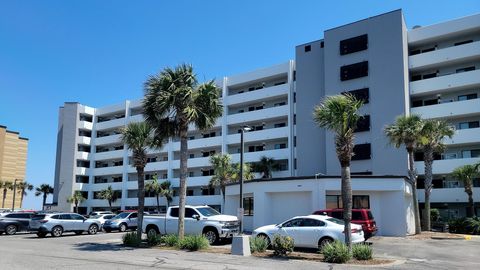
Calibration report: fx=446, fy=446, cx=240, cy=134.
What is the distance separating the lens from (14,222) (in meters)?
34.1

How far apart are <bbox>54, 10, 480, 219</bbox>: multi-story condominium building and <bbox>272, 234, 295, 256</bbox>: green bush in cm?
2705

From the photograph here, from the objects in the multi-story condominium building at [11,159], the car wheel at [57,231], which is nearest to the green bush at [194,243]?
the car wheel at [57,231]

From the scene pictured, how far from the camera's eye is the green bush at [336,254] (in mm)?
16453

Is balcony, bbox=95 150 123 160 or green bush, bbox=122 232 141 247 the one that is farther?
balcony, bbox=95 150 123 160

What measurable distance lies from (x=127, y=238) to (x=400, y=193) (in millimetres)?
17792

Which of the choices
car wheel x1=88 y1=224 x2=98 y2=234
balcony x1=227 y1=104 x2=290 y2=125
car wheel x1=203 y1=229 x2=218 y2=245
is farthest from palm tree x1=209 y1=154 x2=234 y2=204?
car wheel x1=203 y1=229 x2=218 y2=245

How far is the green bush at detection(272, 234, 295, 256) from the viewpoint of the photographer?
17.8 m

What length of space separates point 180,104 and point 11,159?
9438cm

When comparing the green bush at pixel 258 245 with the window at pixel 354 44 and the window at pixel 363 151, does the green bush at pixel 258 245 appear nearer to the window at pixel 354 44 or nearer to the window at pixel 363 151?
the window at pixel 363 151

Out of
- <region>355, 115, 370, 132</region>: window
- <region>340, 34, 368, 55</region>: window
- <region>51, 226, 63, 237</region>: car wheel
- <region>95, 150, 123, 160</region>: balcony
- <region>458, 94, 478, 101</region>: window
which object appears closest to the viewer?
<region>51, 226, 63, 237</region>: car wheel

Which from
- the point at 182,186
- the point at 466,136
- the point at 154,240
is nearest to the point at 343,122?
the point at 182,186

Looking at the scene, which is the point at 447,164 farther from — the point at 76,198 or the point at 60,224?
the point at 76,198

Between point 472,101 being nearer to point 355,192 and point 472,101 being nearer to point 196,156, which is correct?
point 355,192

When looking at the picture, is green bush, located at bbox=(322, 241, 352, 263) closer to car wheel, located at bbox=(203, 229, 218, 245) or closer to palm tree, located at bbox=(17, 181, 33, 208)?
car wheel, located at bbox=(203, 229, 218, 245)
